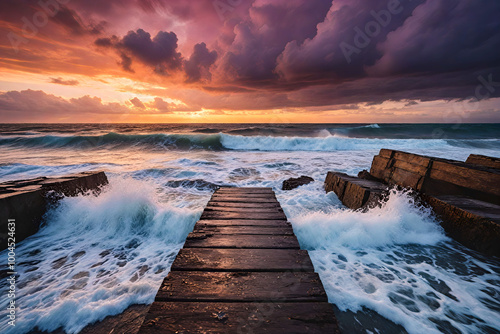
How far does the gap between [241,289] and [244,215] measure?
190cm

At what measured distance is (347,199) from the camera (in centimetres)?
539

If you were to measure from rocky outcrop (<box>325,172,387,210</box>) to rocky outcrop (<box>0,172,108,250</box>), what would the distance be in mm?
7223

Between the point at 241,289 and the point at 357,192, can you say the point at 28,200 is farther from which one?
the point at 357,192

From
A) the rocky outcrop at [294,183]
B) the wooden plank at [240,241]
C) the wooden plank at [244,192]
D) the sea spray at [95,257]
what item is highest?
the wooden plank at [240,241]

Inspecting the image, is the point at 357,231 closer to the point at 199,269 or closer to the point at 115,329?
the point at 199,269

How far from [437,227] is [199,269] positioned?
4.60 metres

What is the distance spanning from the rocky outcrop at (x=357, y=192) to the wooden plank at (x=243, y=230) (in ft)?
8.65

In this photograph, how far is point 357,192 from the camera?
16.2 feet

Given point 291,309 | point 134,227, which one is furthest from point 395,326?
point 134,227

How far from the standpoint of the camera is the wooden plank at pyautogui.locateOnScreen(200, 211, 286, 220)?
142 inches

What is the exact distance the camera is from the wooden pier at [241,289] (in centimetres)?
149

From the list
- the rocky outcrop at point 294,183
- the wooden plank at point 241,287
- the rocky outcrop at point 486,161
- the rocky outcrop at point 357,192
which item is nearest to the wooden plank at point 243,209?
the wooden plank at point 241,287

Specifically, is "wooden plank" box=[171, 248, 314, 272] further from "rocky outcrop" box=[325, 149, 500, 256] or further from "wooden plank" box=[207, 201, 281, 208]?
"rocky outcrop" box=[325, 149, 500, 256]

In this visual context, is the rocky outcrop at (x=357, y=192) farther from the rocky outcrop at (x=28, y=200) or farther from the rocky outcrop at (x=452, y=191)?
the rocky outcrop at (x=28, y=200)
